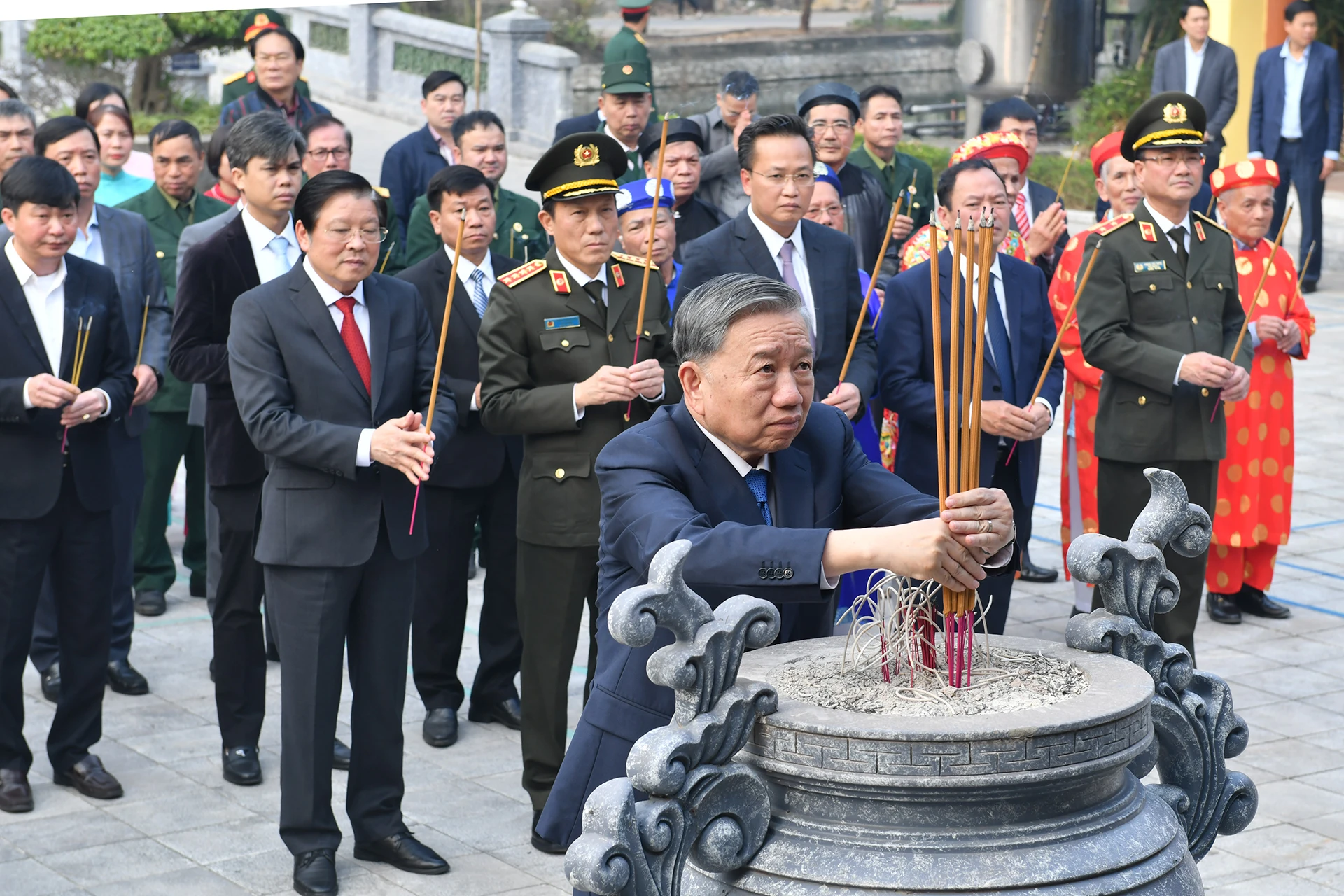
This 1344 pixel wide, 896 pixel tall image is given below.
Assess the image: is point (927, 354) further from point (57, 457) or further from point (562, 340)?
point (57, 457)

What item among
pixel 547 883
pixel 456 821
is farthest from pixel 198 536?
pixel 547 883

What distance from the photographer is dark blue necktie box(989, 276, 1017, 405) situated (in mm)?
5863

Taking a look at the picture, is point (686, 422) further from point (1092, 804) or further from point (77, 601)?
point (77, 601)

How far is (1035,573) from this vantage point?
26.2ft

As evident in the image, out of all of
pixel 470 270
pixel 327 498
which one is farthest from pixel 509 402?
pixel 470 270

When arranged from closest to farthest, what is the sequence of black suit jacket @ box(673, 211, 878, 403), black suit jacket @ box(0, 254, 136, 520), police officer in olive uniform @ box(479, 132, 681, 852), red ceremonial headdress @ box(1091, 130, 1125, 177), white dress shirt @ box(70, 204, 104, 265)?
police officer in olive uniform @ box(479, 132, 681, 852)
black suit jacket @ box(0, 254, 136, 520)
black suit jacket @ box(673, 211, 878, 403)
white dress shirt @ box(70, 204, 104, 265)
red ceremonial headdress @ box(1091, 130, 1125, 177)

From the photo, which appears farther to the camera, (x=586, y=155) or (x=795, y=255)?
(x=795, y=255)

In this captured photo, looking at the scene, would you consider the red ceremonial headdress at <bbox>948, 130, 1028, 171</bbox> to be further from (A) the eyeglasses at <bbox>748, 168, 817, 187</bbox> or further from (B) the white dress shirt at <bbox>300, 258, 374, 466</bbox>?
(B) the white dress shirt at <bbox>300, 258, 374, 466</bbox>

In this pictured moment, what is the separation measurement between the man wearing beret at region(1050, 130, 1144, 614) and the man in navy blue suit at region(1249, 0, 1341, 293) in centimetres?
690

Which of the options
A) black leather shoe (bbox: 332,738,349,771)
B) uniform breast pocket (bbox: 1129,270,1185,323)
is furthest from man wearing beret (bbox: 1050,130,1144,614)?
black leather shoe (bbox: 332,738,349,771)

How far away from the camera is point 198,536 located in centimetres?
771

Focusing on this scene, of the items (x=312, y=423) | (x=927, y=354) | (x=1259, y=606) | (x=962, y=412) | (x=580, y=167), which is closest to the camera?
(x=962, y=412)

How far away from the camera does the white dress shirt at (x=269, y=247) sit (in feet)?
18.7

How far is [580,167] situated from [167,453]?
3129 mm
